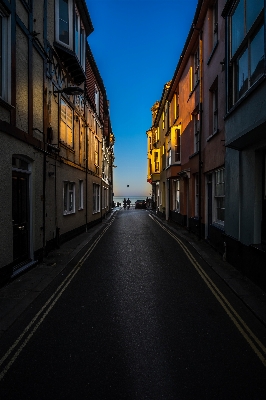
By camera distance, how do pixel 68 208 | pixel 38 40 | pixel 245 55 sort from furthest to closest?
pixel 68 208, pixel 38 40, pixel 245 55

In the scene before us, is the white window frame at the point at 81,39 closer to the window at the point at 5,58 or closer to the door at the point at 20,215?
the window at the point at 5,58

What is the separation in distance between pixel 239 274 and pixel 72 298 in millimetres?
4540

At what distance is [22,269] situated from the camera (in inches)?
328

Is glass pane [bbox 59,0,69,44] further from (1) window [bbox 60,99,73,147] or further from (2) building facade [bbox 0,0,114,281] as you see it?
(1) window [bbox 60,99,73,147]

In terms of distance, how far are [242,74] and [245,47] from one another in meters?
0.66

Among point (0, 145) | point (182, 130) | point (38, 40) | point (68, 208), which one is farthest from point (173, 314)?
point (182, 130)

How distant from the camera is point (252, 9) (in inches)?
279

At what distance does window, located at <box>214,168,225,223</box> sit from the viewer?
11.6 meters

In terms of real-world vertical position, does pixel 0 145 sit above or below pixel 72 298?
above

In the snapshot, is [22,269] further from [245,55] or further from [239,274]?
[245,55]

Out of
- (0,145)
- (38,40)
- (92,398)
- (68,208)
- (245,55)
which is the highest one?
(38,40)

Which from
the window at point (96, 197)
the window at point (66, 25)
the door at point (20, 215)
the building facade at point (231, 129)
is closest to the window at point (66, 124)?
the window at point (66, 25)

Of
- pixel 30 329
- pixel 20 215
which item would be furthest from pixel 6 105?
pixel 30 329

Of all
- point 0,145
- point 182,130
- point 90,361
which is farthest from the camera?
point 182,130
